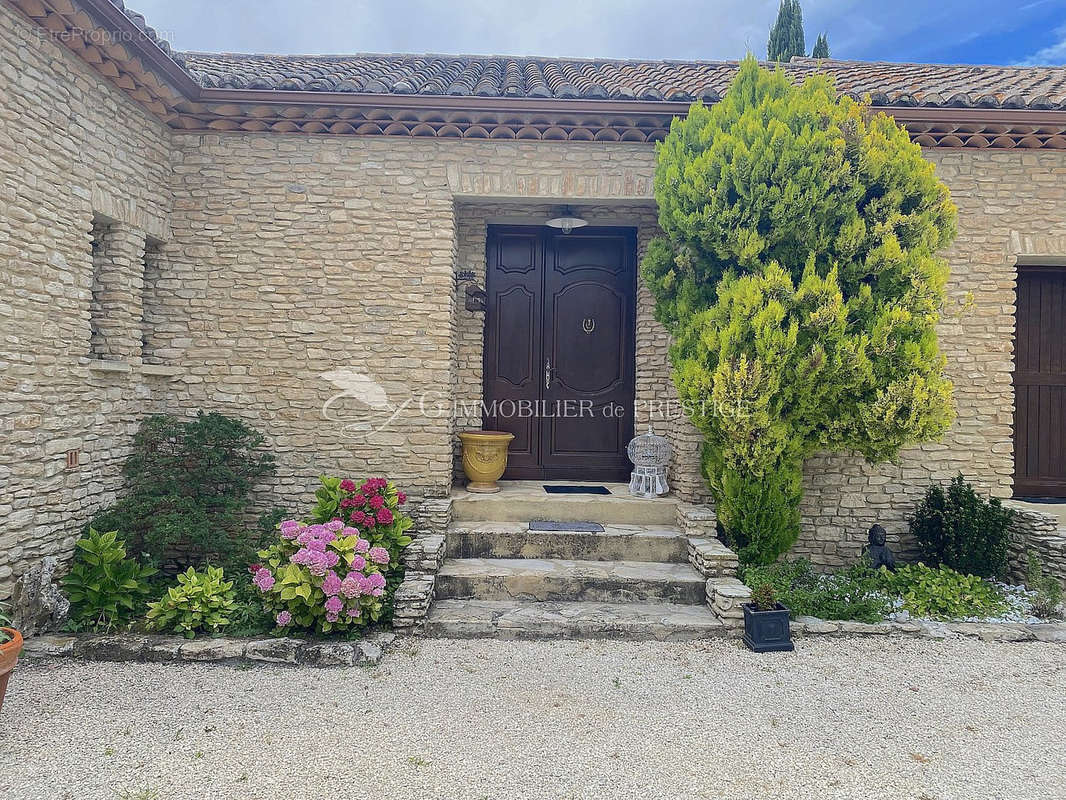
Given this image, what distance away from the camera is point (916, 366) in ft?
16.4

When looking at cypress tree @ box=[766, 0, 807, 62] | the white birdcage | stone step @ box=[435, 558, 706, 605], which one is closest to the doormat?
stone step @ box=[435, 558, 706, 605]

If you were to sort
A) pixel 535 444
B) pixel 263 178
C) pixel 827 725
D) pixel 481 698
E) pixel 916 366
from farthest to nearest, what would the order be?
pixel 535 444
pixel 263 178
pixel 916 366
pixel 481 698
pixel 827 725

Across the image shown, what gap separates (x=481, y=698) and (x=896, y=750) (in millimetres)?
2203

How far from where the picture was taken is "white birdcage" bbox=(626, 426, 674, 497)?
6266mm

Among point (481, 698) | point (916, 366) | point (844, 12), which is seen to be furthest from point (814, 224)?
point (844, 12)

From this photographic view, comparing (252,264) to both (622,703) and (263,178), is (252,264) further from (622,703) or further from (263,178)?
(622,703)

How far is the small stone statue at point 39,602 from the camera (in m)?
4.35

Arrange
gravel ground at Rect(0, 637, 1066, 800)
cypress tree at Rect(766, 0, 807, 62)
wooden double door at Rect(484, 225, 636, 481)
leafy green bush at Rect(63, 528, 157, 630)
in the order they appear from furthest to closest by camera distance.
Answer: cypress tree at Rect(766, 0, 807, 62) < wooden double door at Rect(484, 225, 636, 481) < leafy green bush at Rect(63, 528, 157, 630) < gravel ground at Rect(0, 637, 1066, 800)

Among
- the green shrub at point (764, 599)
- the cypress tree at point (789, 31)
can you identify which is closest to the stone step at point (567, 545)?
the green shrub at point (764, 599)

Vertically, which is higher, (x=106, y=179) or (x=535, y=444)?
(x=106, y=179)

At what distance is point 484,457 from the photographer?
6.33 meters

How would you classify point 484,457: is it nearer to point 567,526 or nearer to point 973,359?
point 567,526

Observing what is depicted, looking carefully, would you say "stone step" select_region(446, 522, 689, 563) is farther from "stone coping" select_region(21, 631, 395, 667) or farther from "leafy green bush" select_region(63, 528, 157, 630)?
"leafy green bush" select_region(63, 528, 157, 630)

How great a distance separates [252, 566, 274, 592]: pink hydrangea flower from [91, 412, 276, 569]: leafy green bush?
76 cm
